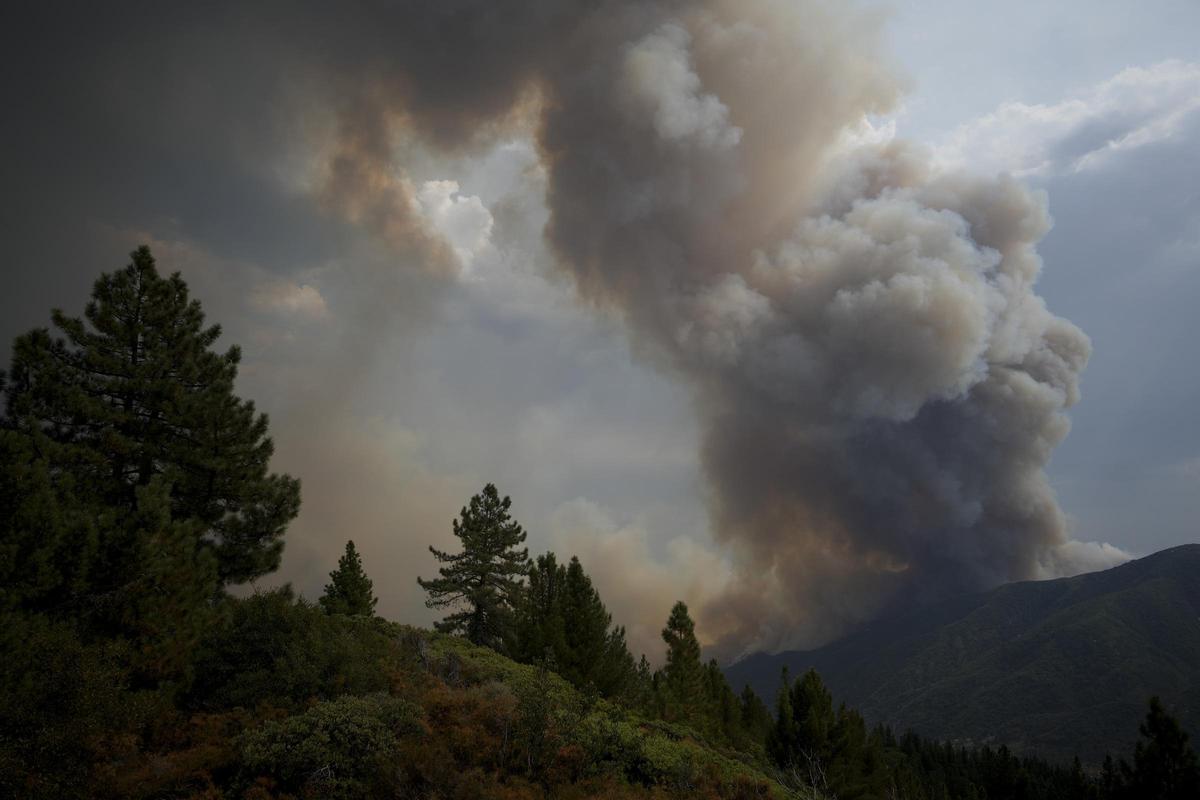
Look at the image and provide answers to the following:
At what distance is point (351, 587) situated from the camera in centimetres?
3778

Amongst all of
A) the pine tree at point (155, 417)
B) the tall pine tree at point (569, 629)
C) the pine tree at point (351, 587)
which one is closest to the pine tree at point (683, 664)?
the tall pine tree at point (569, 629)

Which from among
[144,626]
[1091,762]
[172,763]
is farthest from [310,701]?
[1091,762]

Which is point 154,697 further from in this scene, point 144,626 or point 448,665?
point 448,665

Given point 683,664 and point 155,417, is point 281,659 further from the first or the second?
point 683,664

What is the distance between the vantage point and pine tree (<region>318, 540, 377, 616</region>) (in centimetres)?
3700

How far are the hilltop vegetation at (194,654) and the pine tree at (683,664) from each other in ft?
75.8

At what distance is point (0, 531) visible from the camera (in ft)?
36.1

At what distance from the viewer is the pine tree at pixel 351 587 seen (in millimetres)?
37000

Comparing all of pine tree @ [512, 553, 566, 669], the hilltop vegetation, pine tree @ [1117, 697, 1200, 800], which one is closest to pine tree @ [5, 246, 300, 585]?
the hilltop vegetation

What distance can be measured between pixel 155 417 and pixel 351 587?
2245 centimetres

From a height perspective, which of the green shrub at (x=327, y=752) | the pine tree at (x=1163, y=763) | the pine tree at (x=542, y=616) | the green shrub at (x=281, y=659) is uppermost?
the pine tree at (x=542, y=616)

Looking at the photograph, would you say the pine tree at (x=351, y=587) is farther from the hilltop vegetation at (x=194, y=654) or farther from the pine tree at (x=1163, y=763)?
the pine tree at (x=1163, y=763)

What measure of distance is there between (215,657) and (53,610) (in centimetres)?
331

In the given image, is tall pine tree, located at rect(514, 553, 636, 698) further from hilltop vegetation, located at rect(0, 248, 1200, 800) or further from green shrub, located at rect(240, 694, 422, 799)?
green shrub, located at rect(240, 694, 422, 799)
